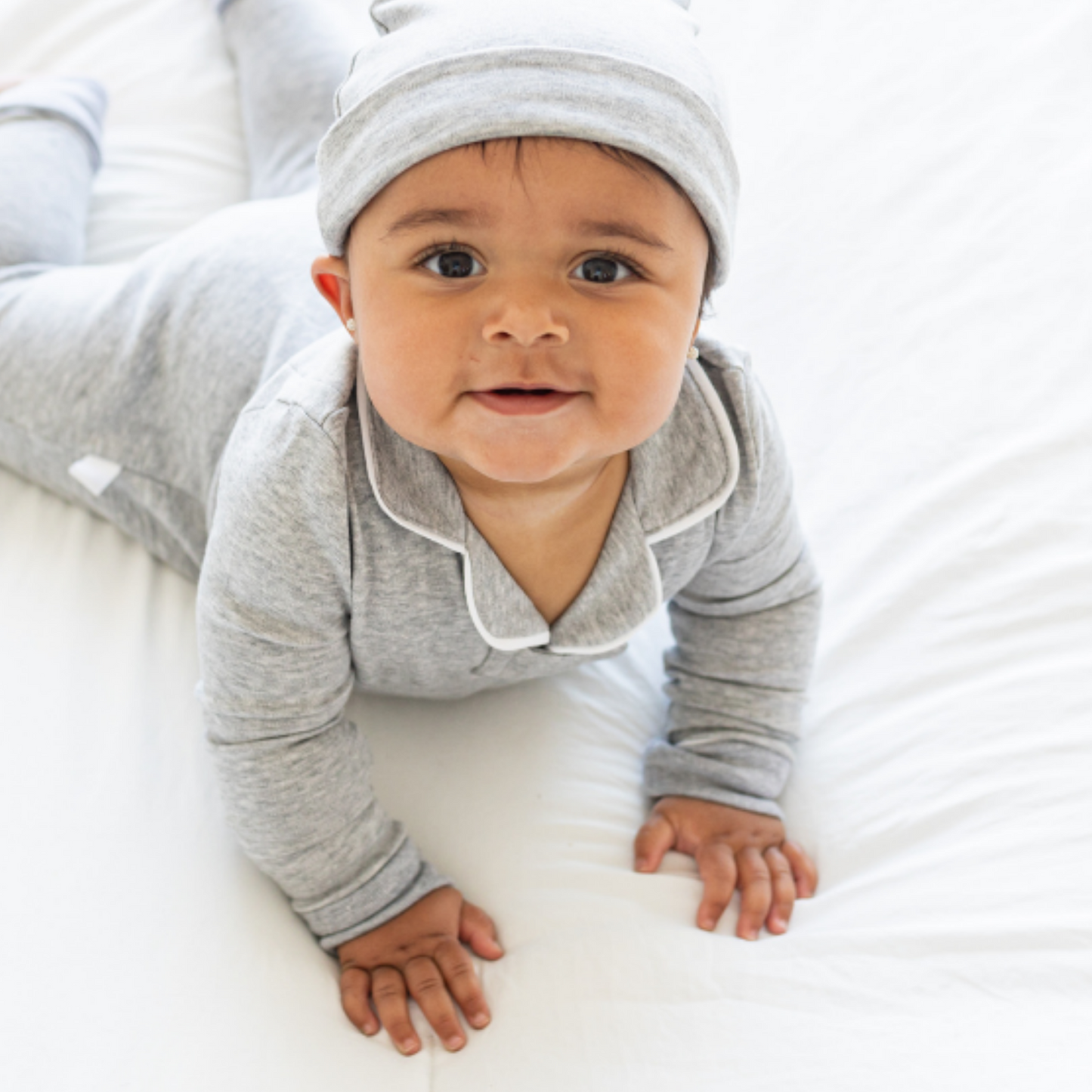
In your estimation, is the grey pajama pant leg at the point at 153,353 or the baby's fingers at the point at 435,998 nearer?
the baby's fingers at the point at 435,998

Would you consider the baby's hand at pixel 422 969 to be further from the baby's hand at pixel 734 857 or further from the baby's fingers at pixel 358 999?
the baby's hand at pixel 734 857

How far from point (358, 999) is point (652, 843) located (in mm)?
266

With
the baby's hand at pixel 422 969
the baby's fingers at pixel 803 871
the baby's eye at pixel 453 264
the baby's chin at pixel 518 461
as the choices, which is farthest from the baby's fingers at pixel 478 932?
the baby's eye at pixel 453 264

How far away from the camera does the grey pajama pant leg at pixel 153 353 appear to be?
1.08 metres

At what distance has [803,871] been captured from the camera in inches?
38.2

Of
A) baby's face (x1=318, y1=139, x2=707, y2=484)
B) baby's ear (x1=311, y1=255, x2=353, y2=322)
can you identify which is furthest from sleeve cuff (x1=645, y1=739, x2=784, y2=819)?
baby's ear (x1=311, y1=255, x2=353, y2=322)

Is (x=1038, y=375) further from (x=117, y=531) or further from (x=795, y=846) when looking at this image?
(x=117, y=531)

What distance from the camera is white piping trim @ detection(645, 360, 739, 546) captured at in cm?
90

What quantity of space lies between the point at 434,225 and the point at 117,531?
24.3 inches

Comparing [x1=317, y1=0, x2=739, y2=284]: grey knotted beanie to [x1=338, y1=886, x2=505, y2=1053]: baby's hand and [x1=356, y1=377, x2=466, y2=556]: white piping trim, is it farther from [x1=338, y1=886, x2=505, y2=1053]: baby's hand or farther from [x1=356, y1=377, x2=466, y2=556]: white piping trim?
[x1=338, y1=886, x2=505, y2=1053]: baby's hand

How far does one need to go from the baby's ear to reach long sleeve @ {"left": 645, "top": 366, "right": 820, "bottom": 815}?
0.37 m

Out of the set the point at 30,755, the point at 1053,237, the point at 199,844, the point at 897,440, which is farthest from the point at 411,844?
the point at 1053,237

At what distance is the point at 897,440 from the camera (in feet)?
3.69

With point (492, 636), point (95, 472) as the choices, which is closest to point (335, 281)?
point (492, 636)
